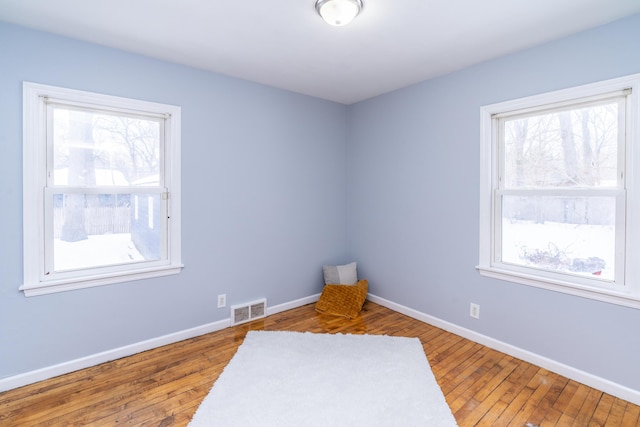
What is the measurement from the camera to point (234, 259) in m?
3.21

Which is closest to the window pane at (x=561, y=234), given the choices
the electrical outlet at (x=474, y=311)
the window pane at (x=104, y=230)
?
the electrical outlet at (x=474, y=311)

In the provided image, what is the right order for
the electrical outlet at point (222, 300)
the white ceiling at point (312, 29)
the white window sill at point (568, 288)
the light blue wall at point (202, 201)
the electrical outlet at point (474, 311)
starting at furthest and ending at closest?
the electrical outlet at point (222, 300), the electrical outlet at point (474, 311), the light blue wall at point (202, 201), the white window sill at point (568, 288), the white ceiling at point (312, 29)

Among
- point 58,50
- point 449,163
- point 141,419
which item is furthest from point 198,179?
point 449,163

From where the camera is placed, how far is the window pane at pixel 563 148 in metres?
2.21

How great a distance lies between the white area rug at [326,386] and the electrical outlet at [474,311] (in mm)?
579

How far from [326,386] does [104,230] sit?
6.97 ft

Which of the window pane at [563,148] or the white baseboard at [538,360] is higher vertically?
the window pane at [563,148]

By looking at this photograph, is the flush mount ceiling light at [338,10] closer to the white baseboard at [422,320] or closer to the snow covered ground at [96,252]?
the snow covered ground at [96,252]

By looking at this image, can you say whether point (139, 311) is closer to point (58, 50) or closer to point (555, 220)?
point (58, 50)

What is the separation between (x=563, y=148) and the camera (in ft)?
7.94

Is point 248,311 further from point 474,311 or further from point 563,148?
point 563,148

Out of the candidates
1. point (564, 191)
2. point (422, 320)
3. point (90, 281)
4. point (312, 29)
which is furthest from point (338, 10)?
point (422, 320)

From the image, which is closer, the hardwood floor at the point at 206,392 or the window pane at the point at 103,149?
the hardwood floor at the point at 206,392

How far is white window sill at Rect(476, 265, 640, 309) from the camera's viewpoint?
2.07m
